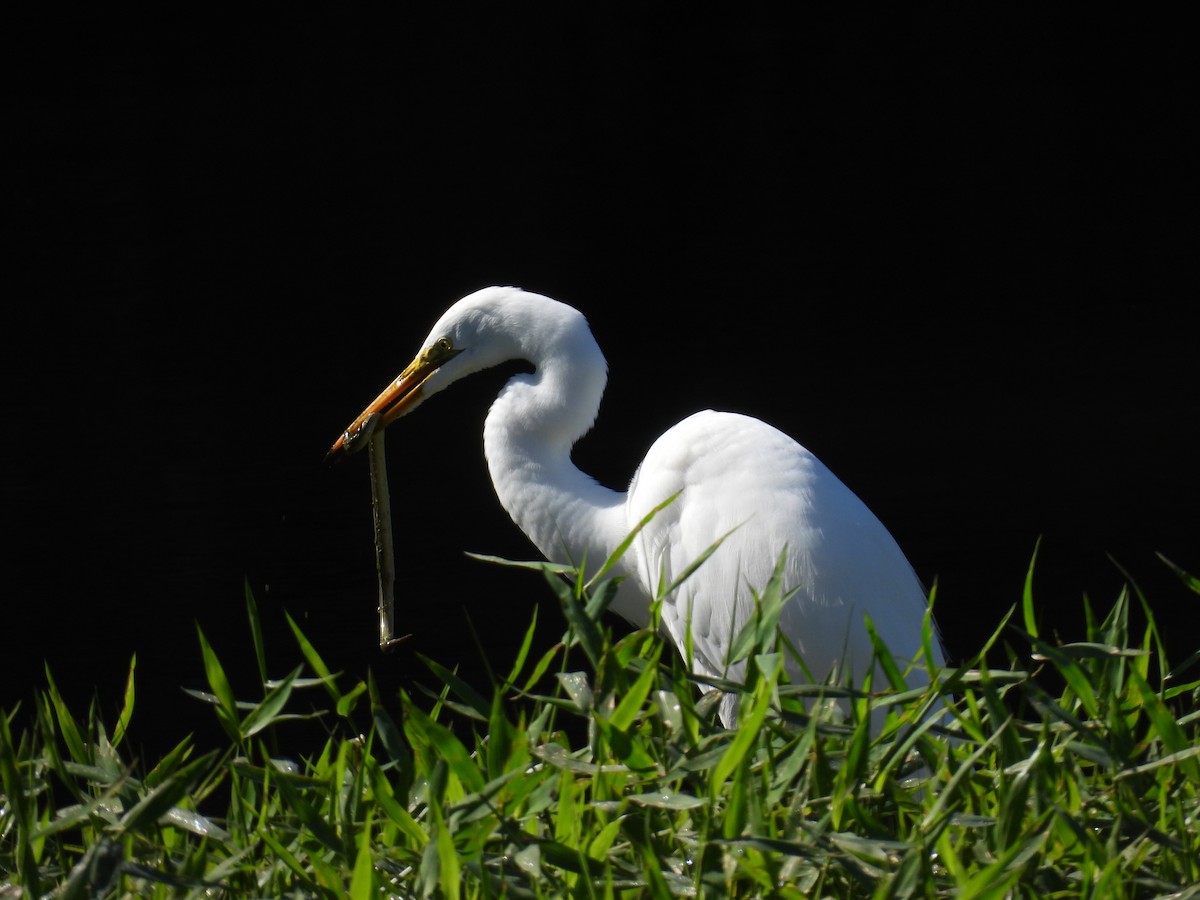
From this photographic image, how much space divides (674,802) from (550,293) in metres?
6.98

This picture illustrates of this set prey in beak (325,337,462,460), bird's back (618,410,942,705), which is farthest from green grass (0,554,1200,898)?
prey in beak (325,337,462,460)

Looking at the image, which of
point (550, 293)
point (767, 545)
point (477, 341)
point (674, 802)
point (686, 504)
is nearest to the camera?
point (674, 802)

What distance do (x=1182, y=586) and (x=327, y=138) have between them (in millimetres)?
8120

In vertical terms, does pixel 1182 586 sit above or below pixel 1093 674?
below

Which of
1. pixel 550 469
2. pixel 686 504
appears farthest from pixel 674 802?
pixel 550 469

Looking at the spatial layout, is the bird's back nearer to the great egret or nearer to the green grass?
the great egret

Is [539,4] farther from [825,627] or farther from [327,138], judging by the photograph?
[825,627]

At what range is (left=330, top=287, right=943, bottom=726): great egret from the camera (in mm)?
3264

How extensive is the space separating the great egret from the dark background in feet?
4.10

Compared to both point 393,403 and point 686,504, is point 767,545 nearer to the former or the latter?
point 686,504

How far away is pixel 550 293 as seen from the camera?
8.64m

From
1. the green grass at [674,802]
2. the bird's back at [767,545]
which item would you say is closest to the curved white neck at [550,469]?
the bird's back at [767,545]

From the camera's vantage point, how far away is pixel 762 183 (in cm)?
1091

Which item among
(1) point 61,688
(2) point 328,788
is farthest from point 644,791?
(1) point 61,688
